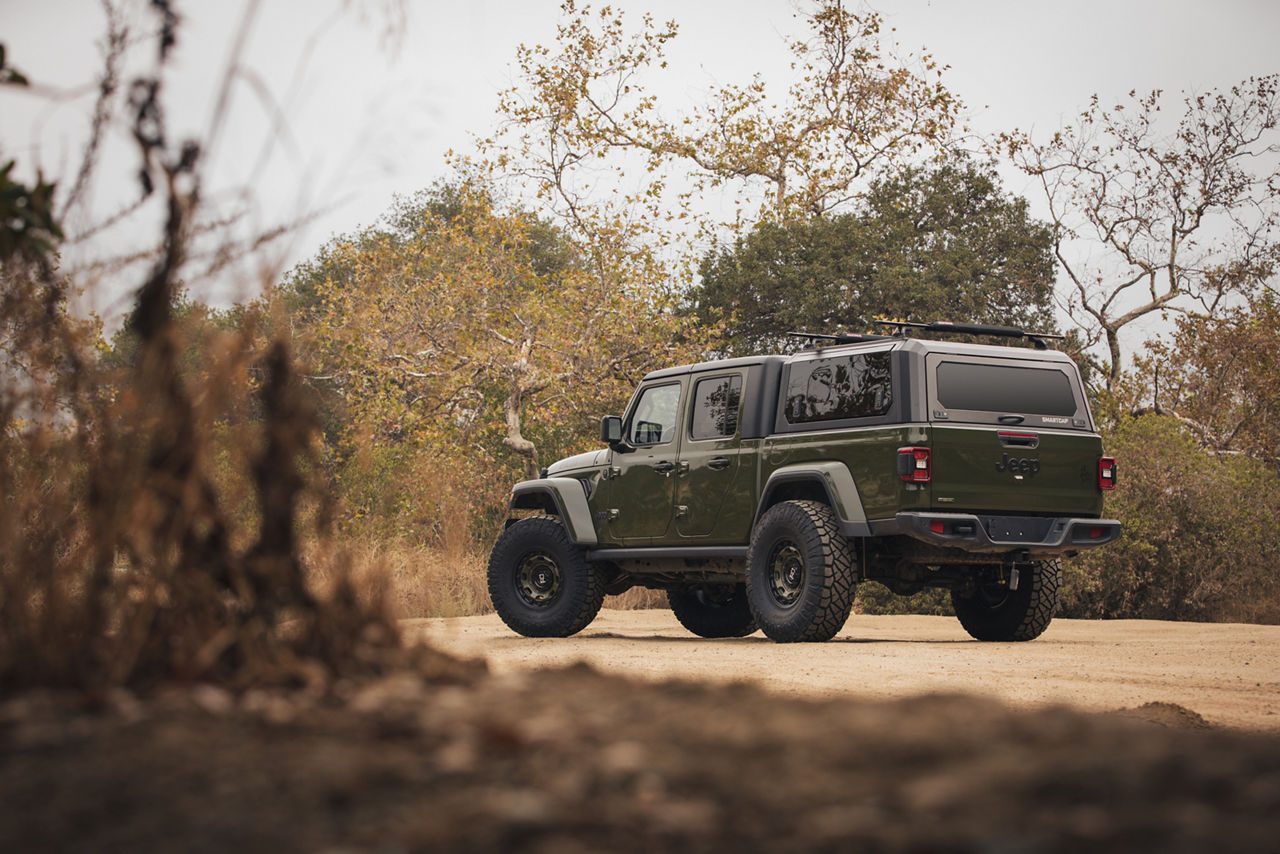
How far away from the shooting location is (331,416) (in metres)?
33.3

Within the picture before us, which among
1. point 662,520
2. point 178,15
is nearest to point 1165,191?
point 662,520

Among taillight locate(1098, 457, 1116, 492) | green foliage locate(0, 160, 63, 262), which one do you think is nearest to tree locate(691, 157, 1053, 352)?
taillight locate(1098, 457, 1116, 492)

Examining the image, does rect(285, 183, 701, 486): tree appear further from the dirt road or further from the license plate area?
the license plate area

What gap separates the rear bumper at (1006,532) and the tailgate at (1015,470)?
0.10 m

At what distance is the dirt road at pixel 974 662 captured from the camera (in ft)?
23.1

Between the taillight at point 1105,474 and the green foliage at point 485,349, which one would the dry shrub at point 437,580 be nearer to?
the green foliage at point 485,349

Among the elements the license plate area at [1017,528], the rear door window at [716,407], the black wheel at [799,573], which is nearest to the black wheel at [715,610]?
the rear door window at [716,407]

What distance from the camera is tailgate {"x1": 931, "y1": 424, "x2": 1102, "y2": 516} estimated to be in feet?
33.1

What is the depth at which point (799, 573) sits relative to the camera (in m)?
10.5

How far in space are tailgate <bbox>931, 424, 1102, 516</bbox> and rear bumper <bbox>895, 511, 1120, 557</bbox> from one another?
0.10 meters

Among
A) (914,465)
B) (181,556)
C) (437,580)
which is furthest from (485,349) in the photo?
(181,556)

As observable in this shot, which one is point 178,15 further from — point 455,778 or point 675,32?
point 675,32

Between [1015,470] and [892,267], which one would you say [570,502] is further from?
[892,267]

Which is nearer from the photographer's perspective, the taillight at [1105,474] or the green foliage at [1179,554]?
the taillight at [1105,474]
